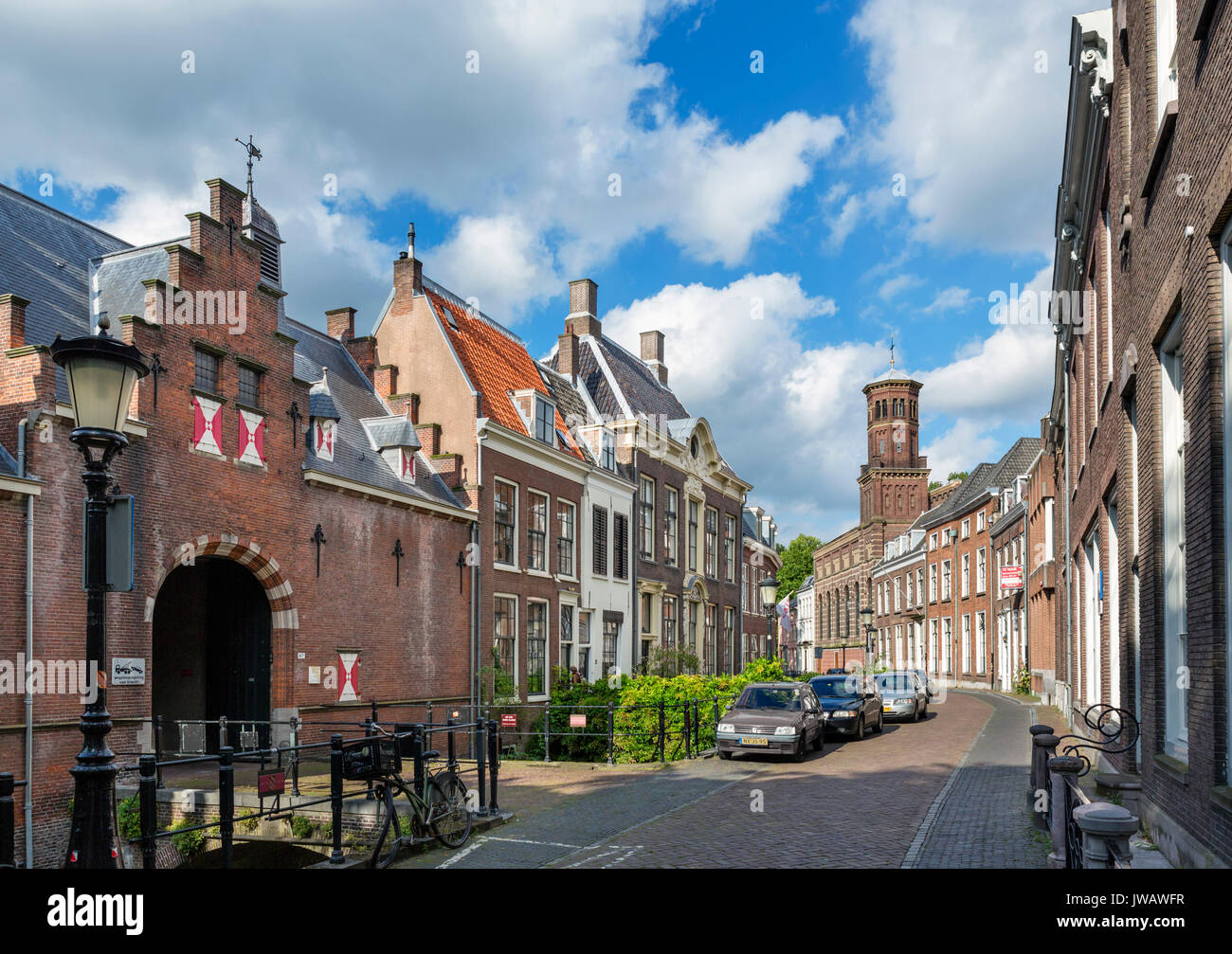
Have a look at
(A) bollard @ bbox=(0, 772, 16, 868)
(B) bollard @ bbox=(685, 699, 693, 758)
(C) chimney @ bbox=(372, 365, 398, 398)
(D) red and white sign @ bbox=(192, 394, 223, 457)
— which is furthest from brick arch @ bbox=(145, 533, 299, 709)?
(A) bollard @ bbox=(0, 772, 16, 868)

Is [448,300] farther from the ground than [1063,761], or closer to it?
farther from the ground

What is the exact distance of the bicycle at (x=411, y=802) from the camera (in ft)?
33.1

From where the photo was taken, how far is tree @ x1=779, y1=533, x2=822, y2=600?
114588 mm

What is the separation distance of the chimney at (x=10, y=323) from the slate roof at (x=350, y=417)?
19.1 feet

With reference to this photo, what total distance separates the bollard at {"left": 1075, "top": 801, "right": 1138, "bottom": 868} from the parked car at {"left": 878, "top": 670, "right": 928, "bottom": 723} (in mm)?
23179

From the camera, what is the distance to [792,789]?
15.0 m

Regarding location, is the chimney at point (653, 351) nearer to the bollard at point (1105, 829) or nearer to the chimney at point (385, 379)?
the chimney at point (385, 379)

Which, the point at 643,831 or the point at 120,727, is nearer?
the point at 643,831

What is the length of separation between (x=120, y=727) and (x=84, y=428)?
9.23m

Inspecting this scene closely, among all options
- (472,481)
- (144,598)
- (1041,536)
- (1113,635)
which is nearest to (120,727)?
(144,598)

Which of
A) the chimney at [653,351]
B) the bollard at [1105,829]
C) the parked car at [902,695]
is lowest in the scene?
the parked car at [902,695]

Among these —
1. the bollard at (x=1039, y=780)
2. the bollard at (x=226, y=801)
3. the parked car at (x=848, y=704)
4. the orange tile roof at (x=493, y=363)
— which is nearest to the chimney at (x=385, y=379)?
the orange tile roof at (x=493, y=363)
